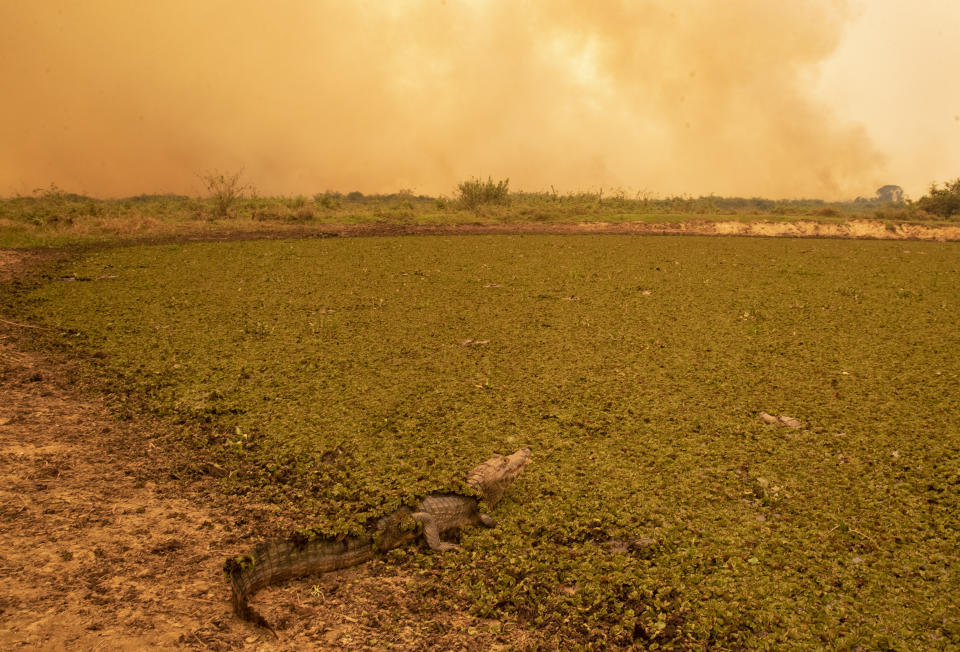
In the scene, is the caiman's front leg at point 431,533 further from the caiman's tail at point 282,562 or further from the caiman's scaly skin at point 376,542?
the caiman's tail at point 282,562

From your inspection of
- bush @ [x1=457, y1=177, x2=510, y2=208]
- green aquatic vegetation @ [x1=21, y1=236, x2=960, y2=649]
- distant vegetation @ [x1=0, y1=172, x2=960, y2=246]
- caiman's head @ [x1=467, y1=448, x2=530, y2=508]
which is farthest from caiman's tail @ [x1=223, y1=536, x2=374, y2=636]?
bush @ [x1=457, y1=177, x2=510, y2=208]

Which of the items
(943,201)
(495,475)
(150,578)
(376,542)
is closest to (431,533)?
(376,542)

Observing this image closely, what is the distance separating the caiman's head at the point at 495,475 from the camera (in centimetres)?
260

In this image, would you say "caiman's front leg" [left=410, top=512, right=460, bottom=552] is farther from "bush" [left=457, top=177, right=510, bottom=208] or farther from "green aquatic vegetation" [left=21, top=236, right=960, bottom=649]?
"bush" [left=457, top=177, right=510, bottom=208]

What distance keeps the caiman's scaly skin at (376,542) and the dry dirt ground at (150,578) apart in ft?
0.19

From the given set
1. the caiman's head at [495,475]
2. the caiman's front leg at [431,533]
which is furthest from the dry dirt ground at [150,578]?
the caiman's head at [495,475]

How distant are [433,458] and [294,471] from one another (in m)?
0.80

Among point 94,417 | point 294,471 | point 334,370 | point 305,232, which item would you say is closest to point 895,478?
point 294,471

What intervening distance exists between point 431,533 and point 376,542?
0.25m

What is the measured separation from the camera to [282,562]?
2.11 meters

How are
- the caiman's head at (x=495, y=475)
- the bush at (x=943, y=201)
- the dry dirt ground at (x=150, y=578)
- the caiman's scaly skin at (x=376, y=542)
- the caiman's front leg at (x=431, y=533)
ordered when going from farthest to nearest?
the bush at (x=943, y=201) → the caiman's head at (x=495, y=475) → the caiman's front leg at (x=431, y=533) → the caiman's scaly skin at (x=376, y=542) → the dry dirt ground at (x=150, y=578)

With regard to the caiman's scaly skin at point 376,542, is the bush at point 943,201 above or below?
→ above

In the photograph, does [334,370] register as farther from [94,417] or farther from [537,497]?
[537,497]

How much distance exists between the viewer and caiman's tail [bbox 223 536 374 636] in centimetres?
192
